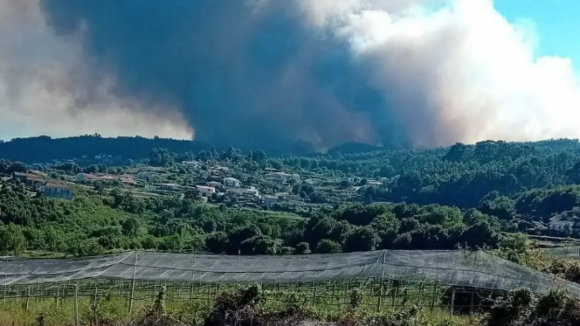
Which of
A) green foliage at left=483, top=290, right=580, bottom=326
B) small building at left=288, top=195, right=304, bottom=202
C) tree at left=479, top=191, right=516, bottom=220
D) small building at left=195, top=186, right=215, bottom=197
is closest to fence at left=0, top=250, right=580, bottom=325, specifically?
green foliage at left=483, top=290, right=580, bottom=326

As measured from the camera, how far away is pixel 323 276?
18500mm

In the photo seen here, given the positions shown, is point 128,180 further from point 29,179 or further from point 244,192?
point 29,179

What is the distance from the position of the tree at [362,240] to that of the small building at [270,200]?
152ft

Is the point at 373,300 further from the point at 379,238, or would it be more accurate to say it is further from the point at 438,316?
the point at 379,238

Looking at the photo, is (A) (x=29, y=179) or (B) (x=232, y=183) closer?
(A) (x=29, y=179)

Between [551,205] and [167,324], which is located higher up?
[551,205]

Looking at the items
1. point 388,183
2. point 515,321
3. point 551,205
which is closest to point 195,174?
point 388,183

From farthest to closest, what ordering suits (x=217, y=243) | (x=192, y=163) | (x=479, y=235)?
1. (x=192, y=163)
2. (x=217, y=243)
3. (x=479, y=235)

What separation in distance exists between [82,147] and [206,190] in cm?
9267

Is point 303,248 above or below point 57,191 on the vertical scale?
below

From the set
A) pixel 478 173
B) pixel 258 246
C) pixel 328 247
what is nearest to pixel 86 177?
pixel 478 173

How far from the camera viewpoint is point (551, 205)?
57781 millimetres

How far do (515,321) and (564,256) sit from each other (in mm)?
10869

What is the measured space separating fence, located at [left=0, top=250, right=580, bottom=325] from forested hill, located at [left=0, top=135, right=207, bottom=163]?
15251 cm
